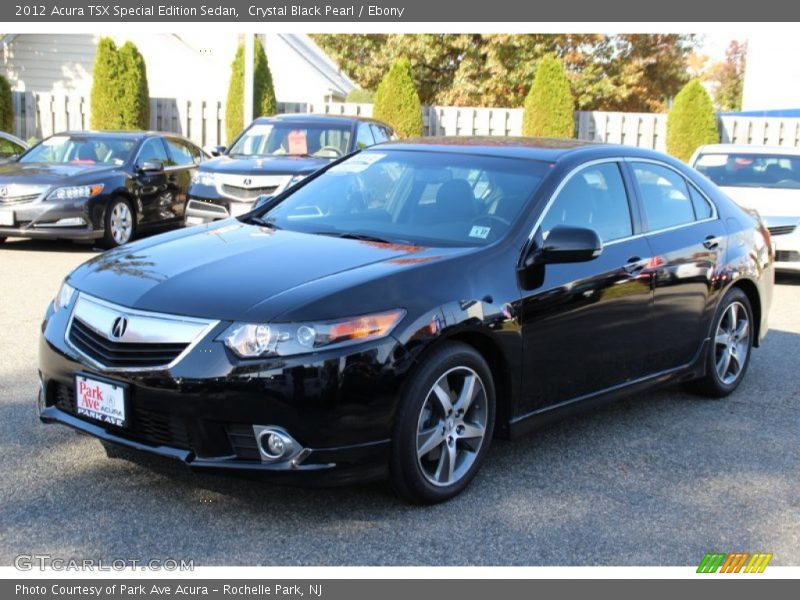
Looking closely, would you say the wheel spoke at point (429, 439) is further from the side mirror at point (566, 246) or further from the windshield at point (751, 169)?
the windshield at point (751, 169)

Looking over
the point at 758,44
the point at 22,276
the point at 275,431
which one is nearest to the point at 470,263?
the point at 275,431

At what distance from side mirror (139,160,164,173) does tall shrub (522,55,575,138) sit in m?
12.1

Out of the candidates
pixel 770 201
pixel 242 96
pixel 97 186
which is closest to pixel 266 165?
pixel 97 186

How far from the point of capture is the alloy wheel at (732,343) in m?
6.46

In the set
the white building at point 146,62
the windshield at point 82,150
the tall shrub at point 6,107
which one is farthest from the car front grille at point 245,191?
the white building at point 146,62

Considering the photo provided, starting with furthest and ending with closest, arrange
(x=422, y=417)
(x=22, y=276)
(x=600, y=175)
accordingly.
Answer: (x=22, y=276), (x=600, y=175), (x=422, y=417)

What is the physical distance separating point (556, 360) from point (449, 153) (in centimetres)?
142

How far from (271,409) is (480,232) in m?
1.55

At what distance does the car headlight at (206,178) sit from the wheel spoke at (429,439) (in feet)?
26.3

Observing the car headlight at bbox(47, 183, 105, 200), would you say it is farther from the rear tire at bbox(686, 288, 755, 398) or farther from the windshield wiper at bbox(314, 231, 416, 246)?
the rear tire at bbox(686, 288, 755, 398)

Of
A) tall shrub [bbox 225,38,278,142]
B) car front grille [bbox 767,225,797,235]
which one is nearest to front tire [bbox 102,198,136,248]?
car front grille [bbox 767,225,797,235]

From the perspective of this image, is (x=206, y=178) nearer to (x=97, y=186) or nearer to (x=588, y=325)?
(x=97, y=186)
